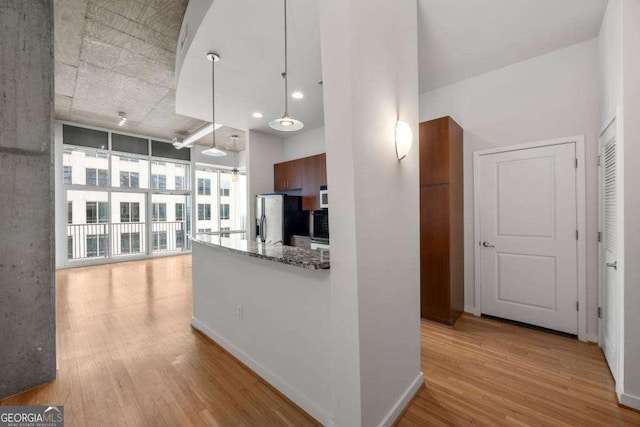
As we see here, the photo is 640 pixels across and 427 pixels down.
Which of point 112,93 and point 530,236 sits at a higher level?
point 112,93

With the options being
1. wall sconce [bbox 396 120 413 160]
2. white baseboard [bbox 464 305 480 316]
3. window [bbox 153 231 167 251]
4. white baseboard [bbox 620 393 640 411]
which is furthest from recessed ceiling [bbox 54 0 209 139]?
white baseboard [bbox 620 393 640 411]

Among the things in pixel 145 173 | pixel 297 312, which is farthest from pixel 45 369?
pixel 145 173

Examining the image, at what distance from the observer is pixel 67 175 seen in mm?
6312

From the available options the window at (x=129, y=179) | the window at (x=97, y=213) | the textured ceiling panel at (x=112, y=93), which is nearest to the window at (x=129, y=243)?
the window at (x=97, y=213)

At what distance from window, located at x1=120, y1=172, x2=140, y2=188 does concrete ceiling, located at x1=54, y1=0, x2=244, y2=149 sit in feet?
5.22

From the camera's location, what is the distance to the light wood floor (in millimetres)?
1769

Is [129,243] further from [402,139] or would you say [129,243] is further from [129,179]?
[402,139]

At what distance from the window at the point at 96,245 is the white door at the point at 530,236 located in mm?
8498

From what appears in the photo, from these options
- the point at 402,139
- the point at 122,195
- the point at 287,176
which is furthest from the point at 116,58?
the point at 122,195

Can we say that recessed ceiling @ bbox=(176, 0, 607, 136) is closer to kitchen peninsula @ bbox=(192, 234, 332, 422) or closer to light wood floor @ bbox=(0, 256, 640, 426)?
kitchen peninsula @ bbox=(192, 234, 332, 422)

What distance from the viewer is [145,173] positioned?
7.52 meters

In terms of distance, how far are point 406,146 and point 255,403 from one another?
211 cm

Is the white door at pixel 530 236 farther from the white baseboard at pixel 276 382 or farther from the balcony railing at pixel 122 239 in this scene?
the balcony railing at pixel 122 239

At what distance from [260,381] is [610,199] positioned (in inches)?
133
